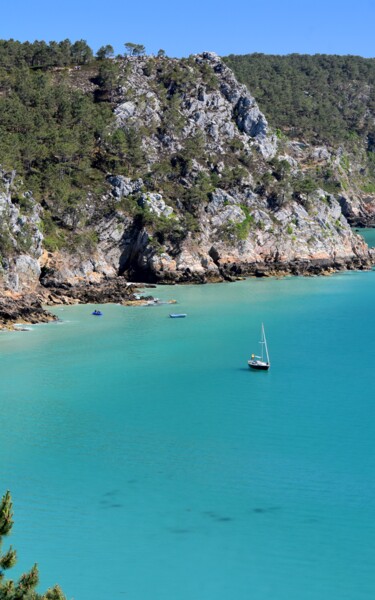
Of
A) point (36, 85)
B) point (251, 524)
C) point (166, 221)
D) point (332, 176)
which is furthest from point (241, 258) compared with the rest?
point (251, 524)

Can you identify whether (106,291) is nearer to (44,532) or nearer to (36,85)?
(36,85)

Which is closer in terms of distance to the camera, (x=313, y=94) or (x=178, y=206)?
(x=178, y=206)

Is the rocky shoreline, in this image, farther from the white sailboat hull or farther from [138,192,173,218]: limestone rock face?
the white sailboat hull

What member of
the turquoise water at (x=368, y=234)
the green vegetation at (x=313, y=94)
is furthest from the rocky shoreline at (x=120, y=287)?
the green vegetation at (x=313, y=94)

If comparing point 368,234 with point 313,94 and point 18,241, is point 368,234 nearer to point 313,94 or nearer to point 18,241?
point 313,94

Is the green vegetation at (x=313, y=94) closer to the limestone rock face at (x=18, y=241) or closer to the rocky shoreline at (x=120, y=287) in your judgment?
the rocky shoreline at (x=120, y=287)

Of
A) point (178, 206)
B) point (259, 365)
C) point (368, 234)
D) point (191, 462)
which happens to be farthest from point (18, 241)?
point (368, 234)

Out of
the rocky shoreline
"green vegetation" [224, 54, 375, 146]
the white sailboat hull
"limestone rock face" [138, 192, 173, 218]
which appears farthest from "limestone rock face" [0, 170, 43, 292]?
"green vegetation" [224, 54, 375, 146]
